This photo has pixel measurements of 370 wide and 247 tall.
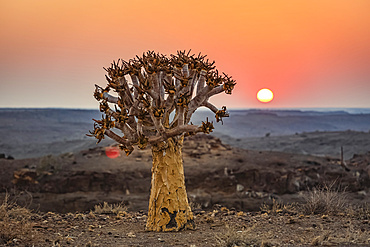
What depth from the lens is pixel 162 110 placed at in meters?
7.71

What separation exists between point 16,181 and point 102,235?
13836 mm

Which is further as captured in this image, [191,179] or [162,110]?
[191,179]

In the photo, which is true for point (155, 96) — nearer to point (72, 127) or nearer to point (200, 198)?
point (200, 198)

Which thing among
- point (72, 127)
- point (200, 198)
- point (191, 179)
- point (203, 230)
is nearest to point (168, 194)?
point (203, 230)

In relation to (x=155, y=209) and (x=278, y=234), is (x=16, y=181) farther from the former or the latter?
(x=278, y=234)

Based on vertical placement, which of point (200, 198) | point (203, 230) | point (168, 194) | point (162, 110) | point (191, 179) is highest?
point (162, 110)

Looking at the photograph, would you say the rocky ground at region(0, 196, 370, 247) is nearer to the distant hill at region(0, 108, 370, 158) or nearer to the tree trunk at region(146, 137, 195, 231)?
the tree trunk at region(146, 137, 195, 231)

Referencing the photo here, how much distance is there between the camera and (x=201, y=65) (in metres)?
8.36

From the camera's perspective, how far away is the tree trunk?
324 inches

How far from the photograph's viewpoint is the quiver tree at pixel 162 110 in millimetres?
7898

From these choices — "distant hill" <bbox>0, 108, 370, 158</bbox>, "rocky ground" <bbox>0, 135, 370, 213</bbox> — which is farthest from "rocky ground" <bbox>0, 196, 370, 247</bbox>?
"distant hill" <bbox>0, 108, 370, 158</bbox>

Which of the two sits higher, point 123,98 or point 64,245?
point 123,98

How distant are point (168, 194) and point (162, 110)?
1785 millimetres

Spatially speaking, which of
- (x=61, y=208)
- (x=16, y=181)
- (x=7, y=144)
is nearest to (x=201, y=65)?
(x=61, y=208)
